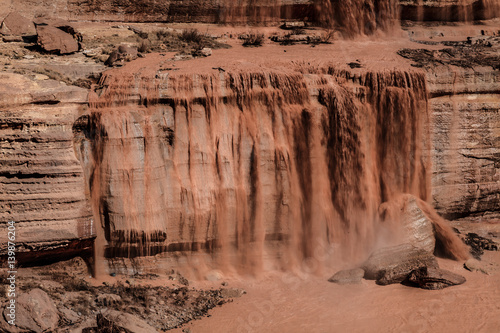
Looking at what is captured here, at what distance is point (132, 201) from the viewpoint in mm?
9992

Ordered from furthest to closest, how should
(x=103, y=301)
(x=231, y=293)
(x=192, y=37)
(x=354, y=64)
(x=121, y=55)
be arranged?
1. (x=192, y=37)
2. (x=354, y=64)
3. (x=121, y=55)
4. (x=231, y=293)
5. (x=103, y=301)

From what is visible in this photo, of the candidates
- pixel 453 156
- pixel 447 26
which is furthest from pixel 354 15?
pixel 453 156

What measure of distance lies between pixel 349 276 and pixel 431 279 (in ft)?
4.62

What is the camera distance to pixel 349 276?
1073cm

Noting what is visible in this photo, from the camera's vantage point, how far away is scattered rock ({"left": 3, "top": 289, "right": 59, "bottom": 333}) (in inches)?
321

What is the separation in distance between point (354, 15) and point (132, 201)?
7.65m

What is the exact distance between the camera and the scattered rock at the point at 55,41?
1127cm

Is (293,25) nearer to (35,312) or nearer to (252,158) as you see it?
(252,158)

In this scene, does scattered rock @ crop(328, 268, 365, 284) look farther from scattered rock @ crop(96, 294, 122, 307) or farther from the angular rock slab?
scattered rock @ crop(96, 294, 122, 307)

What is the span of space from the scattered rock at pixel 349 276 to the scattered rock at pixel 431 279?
34.1 inches

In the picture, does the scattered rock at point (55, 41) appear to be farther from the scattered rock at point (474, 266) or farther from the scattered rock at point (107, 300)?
the scattered rock at point (474, 266)

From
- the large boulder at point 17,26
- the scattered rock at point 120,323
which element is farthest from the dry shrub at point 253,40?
the scattered rock at point 120,323

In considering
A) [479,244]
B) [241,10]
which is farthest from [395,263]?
[241,10]

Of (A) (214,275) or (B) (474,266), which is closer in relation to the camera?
(A) (214,275)
